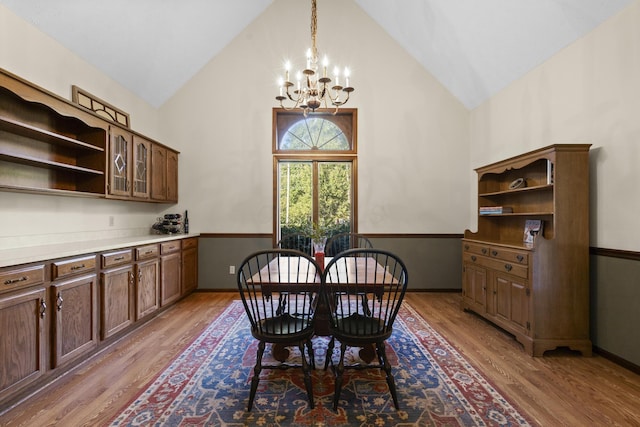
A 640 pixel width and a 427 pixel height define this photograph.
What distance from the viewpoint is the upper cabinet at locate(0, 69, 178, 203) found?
2.34 m

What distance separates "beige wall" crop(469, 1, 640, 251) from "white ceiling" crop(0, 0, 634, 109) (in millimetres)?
164

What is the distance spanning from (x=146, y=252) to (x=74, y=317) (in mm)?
1022

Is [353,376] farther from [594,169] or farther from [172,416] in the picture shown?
[594,169]

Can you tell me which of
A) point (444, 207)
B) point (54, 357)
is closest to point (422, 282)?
point (444, 207)

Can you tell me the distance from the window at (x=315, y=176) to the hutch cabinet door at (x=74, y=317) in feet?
8.47

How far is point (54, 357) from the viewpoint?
2.16 meters

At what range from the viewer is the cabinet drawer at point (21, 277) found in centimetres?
182

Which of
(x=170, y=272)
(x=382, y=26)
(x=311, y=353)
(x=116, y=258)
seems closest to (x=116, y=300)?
(x=116, y=258)

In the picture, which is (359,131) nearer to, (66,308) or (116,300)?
(116,300)

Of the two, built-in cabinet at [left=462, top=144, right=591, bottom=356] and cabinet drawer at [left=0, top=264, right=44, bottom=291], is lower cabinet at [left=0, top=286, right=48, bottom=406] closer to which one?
cabinet drawer at [left=0, top=264, right=44, bottom=291]

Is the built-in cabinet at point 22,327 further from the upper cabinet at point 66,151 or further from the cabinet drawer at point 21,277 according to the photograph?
the upper cabinet at point 66,151

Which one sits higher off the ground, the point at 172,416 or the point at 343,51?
the point at 343,51

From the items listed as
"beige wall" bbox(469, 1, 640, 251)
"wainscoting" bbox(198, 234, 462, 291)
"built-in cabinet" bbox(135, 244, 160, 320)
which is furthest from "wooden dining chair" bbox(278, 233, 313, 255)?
"beige wall" bbox(469, 1, 640, 251)

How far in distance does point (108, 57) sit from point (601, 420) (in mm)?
5092
